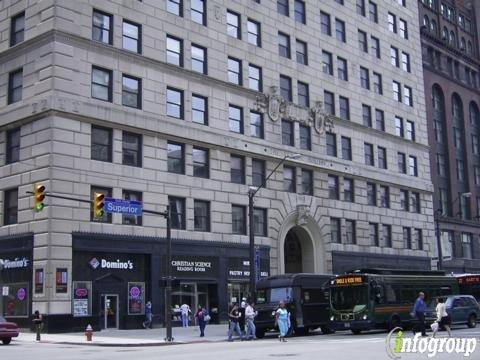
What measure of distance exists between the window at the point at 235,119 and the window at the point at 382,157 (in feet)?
59.4

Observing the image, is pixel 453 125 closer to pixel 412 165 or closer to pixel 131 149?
pixel 412 165

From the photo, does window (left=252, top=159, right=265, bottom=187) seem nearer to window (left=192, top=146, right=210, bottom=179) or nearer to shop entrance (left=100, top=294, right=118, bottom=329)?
window (left=192, top=146, right=210, bottom=179)

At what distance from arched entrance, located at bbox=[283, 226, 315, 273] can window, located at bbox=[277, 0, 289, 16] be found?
1697cm

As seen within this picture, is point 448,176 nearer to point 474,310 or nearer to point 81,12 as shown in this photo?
point 474,310

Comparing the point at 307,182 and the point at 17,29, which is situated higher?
the point at 17,29

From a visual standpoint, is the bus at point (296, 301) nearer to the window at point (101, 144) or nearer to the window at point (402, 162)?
the window at point (101, 144)

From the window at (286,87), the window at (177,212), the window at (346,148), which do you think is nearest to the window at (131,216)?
Result: the window at (177,212)

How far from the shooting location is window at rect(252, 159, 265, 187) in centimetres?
4844

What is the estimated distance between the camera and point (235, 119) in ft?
157

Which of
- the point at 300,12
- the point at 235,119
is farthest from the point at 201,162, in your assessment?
the point at 300,12

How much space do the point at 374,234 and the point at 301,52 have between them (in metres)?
16.9

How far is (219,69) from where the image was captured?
4694 centimetres

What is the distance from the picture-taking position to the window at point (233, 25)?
160 feet

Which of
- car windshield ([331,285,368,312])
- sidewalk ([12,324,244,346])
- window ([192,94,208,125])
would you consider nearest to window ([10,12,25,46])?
window ([192,94,208,125])
